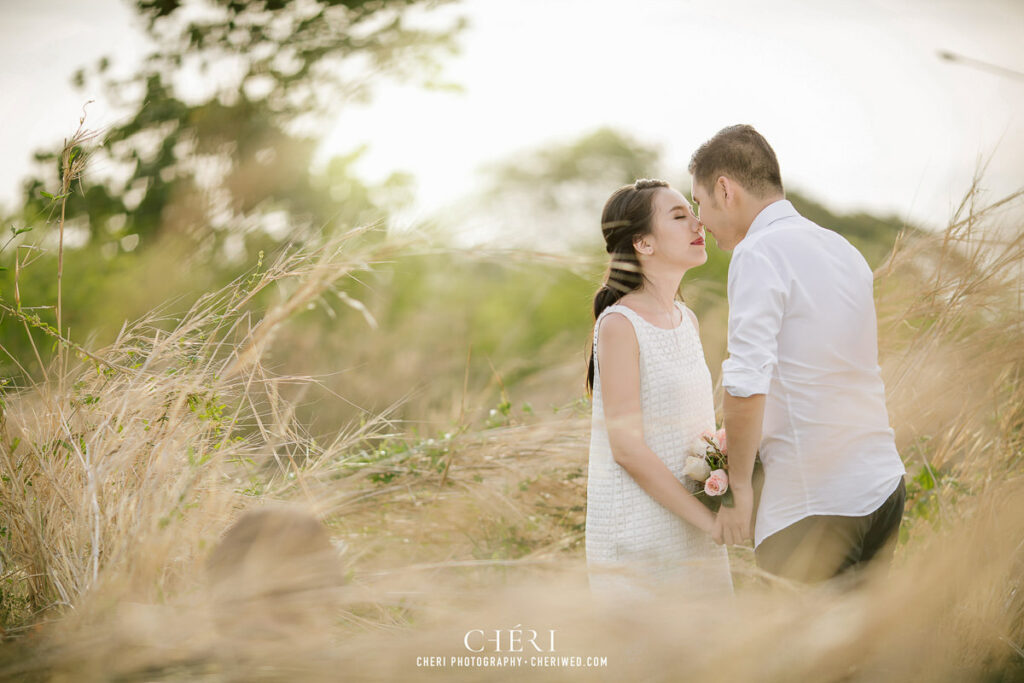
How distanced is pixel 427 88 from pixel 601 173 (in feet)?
91.4

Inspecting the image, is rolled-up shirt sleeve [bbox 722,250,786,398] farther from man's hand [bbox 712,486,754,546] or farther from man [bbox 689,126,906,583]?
man's hand [bbox 712,486,754,546]

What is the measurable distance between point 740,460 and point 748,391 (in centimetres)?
24

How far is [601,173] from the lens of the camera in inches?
1323

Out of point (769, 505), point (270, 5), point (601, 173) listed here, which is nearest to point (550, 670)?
point (769, 505)

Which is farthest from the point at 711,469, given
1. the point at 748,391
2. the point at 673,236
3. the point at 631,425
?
the point at 673,236

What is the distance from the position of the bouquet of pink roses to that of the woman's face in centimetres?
59

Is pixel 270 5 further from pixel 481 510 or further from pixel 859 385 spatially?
pixel 859 385

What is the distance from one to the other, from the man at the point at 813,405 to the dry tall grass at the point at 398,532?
0.22m

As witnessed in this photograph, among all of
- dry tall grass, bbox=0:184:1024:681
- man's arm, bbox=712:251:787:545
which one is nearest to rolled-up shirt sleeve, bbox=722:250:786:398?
man's arm, bbox=712:251:787:545

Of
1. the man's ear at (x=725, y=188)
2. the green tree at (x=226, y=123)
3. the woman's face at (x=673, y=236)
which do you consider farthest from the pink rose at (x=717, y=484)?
Result: the green tree at (x=226, y=123)

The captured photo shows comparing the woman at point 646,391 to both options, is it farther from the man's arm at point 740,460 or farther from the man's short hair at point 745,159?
the man's short hair at point 745,159

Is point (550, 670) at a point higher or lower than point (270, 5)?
lower

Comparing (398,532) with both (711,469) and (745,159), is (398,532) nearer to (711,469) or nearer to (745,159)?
(711,469)

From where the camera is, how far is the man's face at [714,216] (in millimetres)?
2250
